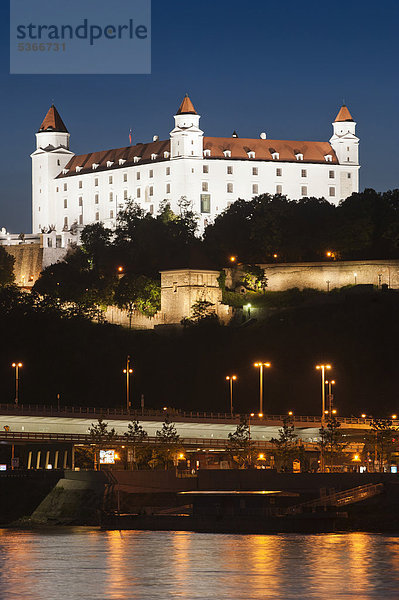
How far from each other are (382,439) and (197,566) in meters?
35.7

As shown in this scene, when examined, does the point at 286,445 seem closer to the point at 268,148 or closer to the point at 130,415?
the point at 130,415

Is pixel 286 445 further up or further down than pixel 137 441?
further down

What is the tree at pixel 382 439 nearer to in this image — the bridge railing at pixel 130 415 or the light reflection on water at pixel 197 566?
the bridge railing at pixel 130 415

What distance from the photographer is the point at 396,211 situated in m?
152

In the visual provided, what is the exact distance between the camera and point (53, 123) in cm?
19688

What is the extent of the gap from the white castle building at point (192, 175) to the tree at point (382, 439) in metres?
74.6

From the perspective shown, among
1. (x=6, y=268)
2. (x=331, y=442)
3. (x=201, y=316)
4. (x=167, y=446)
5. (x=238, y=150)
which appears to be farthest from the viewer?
(x=238, y=150)

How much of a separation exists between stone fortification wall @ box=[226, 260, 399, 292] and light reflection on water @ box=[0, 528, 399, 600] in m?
68.7

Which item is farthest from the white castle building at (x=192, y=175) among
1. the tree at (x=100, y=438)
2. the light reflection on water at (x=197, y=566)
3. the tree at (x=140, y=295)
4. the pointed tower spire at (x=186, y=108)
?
the light reflection on water at (x=197, y=566)

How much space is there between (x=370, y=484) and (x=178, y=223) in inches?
3520

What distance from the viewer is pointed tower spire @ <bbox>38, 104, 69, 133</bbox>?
196625 millimetres

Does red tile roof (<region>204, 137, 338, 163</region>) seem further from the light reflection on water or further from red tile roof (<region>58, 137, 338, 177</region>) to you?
the light reflection on water

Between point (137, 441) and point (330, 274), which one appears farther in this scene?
point (330, 274)

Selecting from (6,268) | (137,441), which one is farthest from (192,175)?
(137,441)
